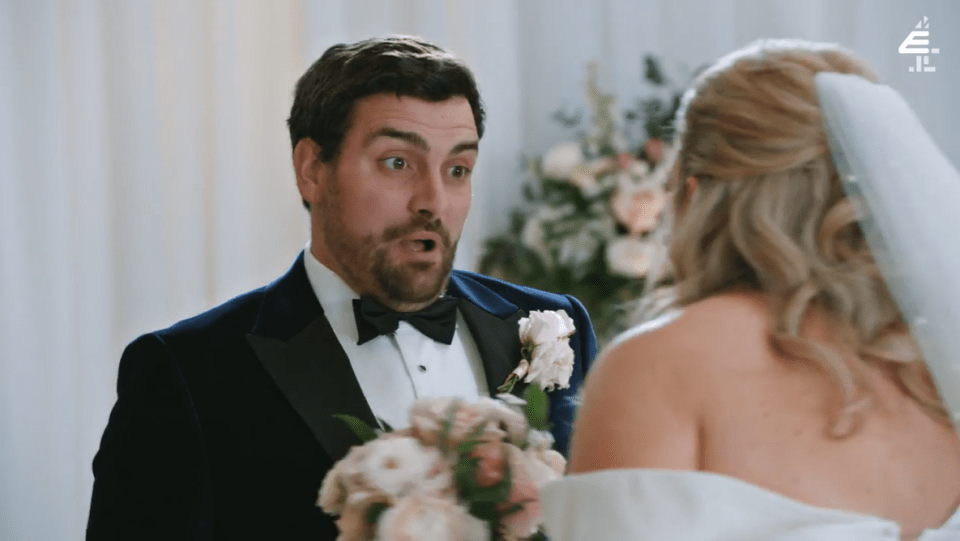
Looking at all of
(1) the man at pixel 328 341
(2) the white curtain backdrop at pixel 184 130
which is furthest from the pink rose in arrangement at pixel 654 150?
(1) the man at pixel 328 341

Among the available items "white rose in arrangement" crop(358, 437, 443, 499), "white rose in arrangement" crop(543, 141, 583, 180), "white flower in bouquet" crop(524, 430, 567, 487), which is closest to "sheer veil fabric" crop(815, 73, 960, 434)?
"white flower in bouquet" crop(524, 430, 567, 487)

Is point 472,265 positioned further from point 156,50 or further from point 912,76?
point 912,76

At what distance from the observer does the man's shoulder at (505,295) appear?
1798mm

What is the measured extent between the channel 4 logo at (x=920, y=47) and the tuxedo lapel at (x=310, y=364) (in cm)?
256

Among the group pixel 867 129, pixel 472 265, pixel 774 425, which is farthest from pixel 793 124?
pixel 472 265

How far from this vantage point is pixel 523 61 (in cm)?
351

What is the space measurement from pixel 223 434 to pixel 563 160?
1.73 meters

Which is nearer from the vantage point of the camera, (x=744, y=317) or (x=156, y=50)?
(x=744, y=317)

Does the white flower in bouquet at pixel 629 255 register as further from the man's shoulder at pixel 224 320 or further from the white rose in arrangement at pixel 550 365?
the man's shoulder at pixel 224 320

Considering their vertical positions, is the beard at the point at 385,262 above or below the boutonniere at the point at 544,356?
above

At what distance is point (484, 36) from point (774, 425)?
2.58 meters

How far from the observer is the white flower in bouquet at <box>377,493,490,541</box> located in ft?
3.68

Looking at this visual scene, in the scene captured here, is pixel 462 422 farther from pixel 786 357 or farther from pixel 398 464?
pixel 786 357

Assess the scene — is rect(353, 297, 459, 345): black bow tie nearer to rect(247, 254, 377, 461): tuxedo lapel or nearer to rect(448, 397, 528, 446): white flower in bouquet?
rect(247, 254, 377, 461): tuxedo lapel
